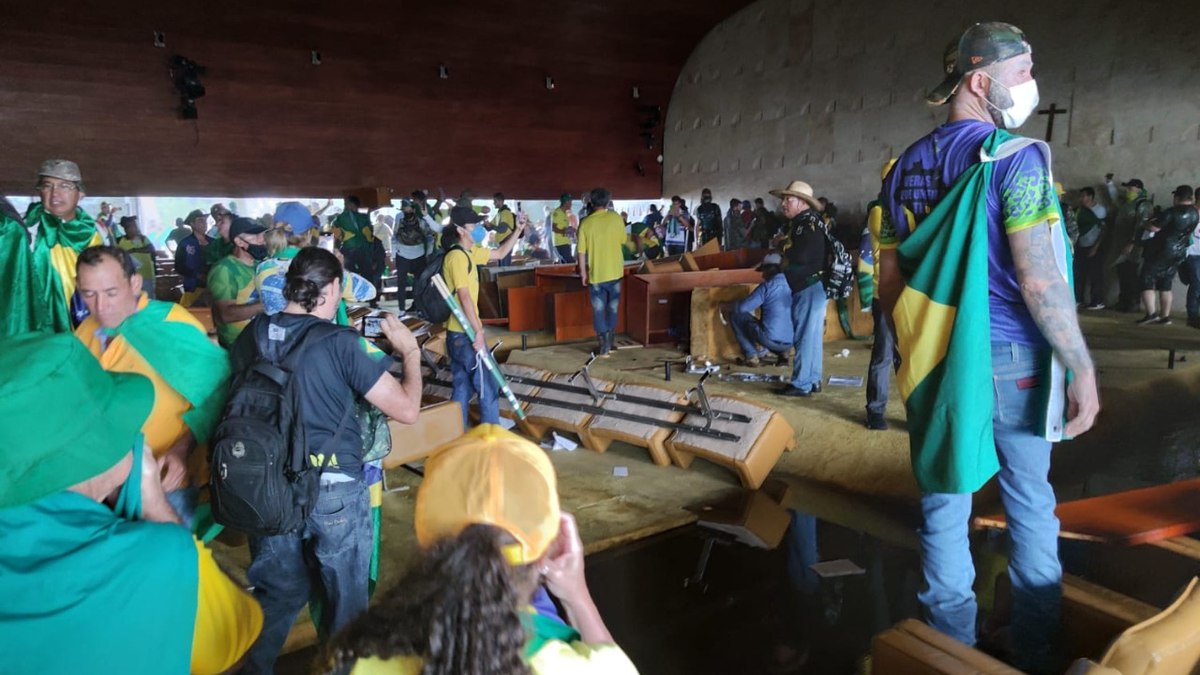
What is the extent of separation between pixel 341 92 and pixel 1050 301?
14901 mm

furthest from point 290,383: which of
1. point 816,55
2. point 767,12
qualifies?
point 767,12

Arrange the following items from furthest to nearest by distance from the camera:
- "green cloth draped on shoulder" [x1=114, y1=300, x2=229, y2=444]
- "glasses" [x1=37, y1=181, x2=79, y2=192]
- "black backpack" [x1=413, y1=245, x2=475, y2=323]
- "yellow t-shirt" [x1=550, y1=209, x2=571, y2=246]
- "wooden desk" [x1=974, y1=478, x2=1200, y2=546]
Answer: "yellow t-shirt" [x1=550, y1=209, x2=571, y2=246], "black backpack" [x1=413, y1=245, x2=475, y2=323], "glasses" [x1=37, y1=181, x2=79, y2=192], "wooden desk" [x1=974, y1=478, x2=1200, y2=546], "green cloth draped on shoulder" [x1=114, y1=300, x2=229, y2=444]

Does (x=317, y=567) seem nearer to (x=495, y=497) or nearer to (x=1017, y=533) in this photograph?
(x=495, y=497)

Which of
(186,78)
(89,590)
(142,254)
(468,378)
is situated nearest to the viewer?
(89,590)

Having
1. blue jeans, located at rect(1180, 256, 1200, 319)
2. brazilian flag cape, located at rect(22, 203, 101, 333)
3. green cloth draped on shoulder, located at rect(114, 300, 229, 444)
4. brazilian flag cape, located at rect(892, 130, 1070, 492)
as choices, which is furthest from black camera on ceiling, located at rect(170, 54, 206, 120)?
blue jeans, located at rect(1180, 256, 1200, 319)

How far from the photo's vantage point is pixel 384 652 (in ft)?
3.92

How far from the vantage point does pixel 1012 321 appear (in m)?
2.29

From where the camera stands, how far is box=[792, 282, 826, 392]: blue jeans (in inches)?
250

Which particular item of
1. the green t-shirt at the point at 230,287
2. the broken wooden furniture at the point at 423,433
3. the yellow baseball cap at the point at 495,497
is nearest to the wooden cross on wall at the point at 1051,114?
the broken wooden furniture at the point at 423,433

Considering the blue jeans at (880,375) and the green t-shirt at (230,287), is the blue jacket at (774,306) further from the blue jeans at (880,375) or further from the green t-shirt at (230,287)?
the green t-shirt at (230,287)

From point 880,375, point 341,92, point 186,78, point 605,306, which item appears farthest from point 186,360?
point 341,92

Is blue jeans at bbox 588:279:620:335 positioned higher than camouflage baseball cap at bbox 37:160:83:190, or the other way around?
camouflage baseball cap at bbox 37:160:83:190

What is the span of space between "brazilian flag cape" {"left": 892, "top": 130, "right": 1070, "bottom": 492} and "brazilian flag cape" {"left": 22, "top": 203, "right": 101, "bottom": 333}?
3.57 m

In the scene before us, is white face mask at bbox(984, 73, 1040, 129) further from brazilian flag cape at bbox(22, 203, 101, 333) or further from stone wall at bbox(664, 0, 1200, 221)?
stone wall at bbox(664, 0, 1200, 221)
